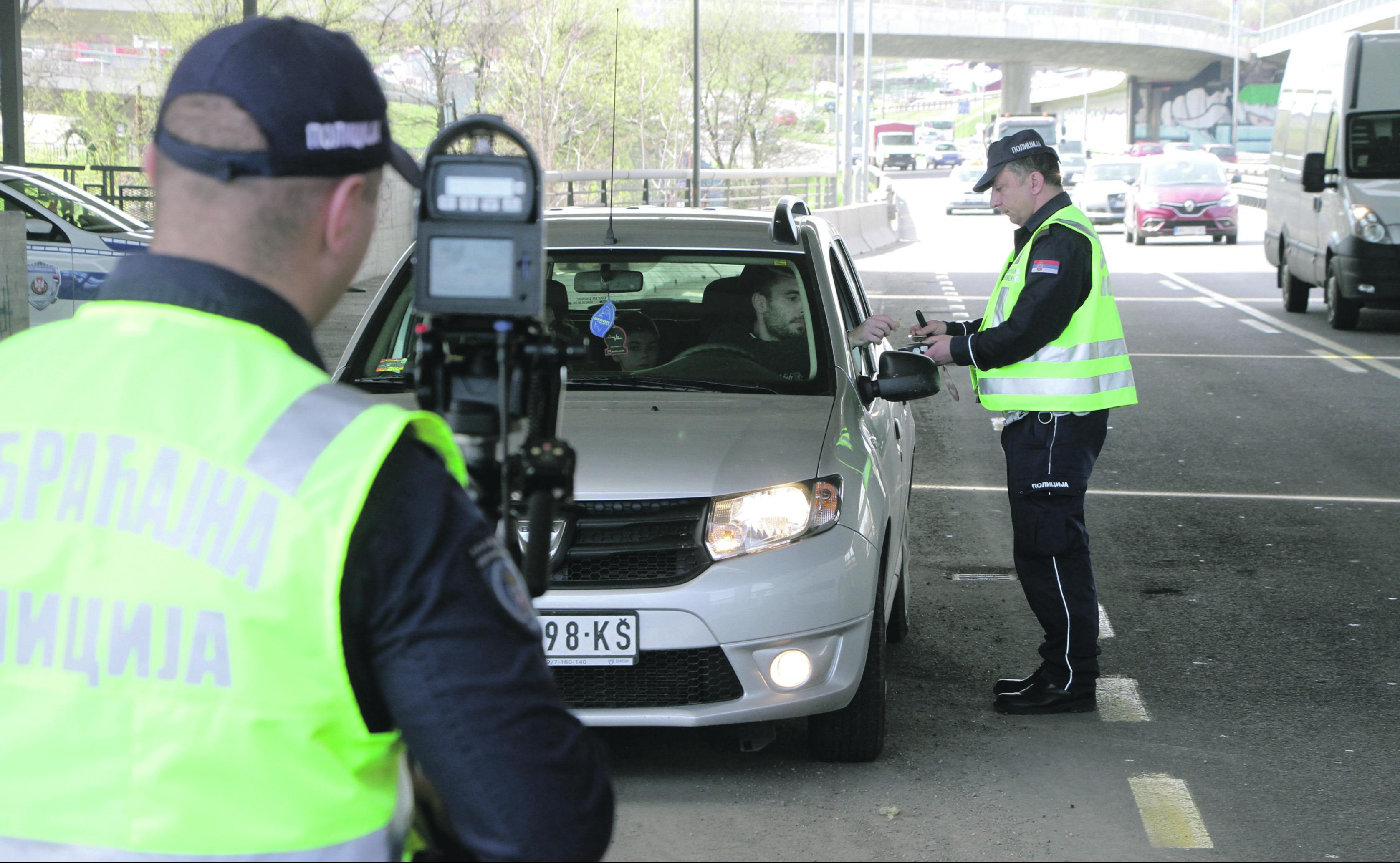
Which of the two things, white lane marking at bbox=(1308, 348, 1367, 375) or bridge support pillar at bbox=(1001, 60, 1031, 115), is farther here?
bridge support pillar at bbox=(1001, 60, 1031, 115)

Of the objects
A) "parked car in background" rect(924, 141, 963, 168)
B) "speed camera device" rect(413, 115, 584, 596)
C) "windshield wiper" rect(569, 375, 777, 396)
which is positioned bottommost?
"windshield wiper" rect(569, 375, 777, 396)

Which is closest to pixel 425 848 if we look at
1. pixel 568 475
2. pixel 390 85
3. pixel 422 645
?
pixel 422 645

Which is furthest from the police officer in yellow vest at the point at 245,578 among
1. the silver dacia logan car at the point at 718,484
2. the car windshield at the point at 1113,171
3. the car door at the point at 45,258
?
the car windshield at the point at 1113,171

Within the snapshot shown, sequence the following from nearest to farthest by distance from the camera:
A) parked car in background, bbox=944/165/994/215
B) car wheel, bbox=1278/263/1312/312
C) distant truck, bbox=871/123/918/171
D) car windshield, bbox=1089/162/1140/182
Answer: car wheel, bbox=1278/263/1312/312 → car windshield, bbox=1089/162/1140/182 → parked car in background, bbox=944/165/994/215 → distant truck, bbox=871/123/918/171

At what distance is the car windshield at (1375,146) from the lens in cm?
1617

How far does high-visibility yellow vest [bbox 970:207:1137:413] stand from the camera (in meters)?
5.16

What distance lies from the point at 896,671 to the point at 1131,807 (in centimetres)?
144

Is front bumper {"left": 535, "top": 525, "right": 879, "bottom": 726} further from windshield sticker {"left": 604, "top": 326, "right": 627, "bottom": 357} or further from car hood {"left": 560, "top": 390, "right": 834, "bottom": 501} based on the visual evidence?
windshield sticker {"left": 604, "top": 326, "right": 627, "bottom": 357}

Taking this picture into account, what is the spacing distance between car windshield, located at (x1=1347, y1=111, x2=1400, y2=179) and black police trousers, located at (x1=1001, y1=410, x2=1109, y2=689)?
41.1 ft

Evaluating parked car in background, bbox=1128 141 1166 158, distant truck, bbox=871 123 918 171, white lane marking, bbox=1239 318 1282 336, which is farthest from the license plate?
distant truck, bbox=871 123 918 171

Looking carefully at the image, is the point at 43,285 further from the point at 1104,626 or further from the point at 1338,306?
the point at 1338,306

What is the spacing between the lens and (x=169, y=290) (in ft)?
4.65

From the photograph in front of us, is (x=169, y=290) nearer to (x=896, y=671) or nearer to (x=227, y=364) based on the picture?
(x=227, y=364)

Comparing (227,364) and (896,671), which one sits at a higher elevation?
(227,364)
